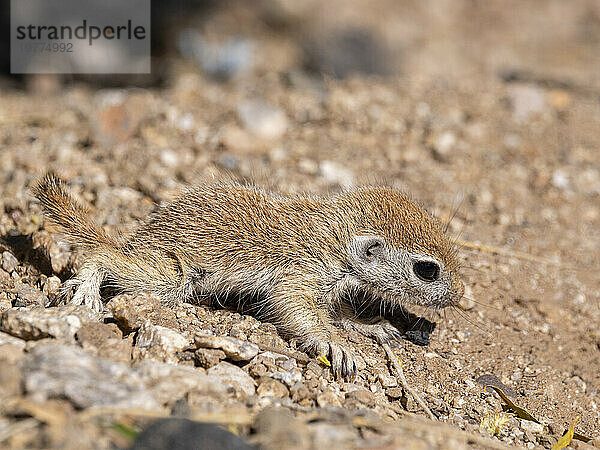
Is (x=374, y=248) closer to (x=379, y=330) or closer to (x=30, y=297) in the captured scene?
(x=379, y=330)

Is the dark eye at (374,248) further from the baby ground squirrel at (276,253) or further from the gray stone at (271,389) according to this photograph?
the gray stone at (271,389)

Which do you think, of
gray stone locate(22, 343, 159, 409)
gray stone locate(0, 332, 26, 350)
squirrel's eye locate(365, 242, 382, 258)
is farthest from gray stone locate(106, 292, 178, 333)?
squirrel's eye locate(365, 242, 382, 258)

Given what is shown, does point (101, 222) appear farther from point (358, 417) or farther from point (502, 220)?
point (502, 220)

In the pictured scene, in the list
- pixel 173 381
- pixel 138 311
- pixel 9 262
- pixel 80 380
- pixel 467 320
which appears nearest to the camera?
pixel 80 380

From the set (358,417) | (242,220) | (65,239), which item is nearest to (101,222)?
(65,239)

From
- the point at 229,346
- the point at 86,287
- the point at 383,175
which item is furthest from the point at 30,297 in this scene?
the point at 383,175

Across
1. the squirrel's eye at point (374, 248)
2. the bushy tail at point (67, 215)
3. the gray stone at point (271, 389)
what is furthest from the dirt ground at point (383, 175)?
the squirrel's eye at point (374, 248)
